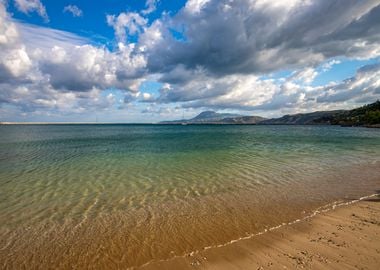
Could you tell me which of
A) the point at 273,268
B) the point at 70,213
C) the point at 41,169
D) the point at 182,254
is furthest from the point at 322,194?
the point at 41,169

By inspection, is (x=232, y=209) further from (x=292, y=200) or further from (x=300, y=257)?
(x=300, y=257)

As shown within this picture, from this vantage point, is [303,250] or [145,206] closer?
[303,250]

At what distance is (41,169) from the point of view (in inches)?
1004

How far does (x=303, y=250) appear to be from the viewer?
888 centimetres

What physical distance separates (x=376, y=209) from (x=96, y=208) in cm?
1442

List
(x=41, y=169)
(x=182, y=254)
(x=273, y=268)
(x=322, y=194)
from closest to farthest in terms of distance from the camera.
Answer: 1. (x=273, y=268)
2. (x=182, y=254)
3. (x=322, y=194)
4. (x=41, y=169)

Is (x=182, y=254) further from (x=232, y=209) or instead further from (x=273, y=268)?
(x=232, y=209)

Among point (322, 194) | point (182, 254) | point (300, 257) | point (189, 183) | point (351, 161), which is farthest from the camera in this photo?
point (351, 161)

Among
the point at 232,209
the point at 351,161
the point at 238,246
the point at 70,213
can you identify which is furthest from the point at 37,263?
the point at 351,161

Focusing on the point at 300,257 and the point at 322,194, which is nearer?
the point at 300,257

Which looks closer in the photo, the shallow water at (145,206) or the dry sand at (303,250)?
the dry sand at (303,250)

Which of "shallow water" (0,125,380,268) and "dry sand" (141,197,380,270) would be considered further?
"shallow water" (0,125,380,268)

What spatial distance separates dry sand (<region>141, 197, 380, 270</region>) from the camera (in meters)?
8.09

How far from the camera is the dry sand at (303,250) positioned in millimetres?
8086
